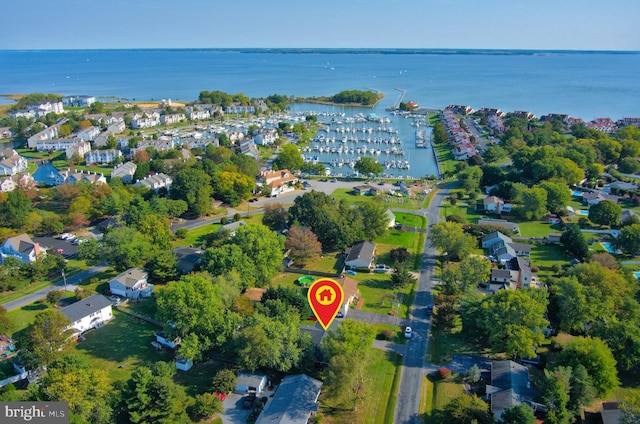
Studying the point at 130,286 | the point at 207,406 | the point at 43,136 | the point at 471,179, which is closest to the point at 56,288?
the point at 130,286

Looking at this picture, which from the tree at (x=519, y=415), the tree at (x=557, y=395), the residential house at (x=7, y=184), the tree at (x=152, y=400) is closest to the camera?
the tree at (x=519, y=415)

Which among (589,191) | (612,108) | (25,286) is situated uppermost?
(612,108)

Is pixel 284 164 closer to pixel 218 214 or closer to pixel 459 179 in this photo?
pixel 218 214

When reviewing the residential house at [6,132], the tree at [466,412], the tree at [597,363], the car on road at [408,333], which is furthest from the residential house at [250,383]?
the residential house at [6,132]

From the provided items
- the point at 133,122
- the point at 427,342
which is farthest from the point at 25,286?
the point at 133,122

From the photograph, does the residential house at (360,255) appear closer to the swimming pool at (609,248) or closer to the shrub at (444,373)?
the shrub at (444,373)

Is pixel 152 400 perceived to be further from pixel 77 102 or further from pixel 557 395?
pixel 77 102

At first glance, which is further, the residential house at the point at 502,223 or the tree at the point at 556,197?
the tree at the point at 556,197
